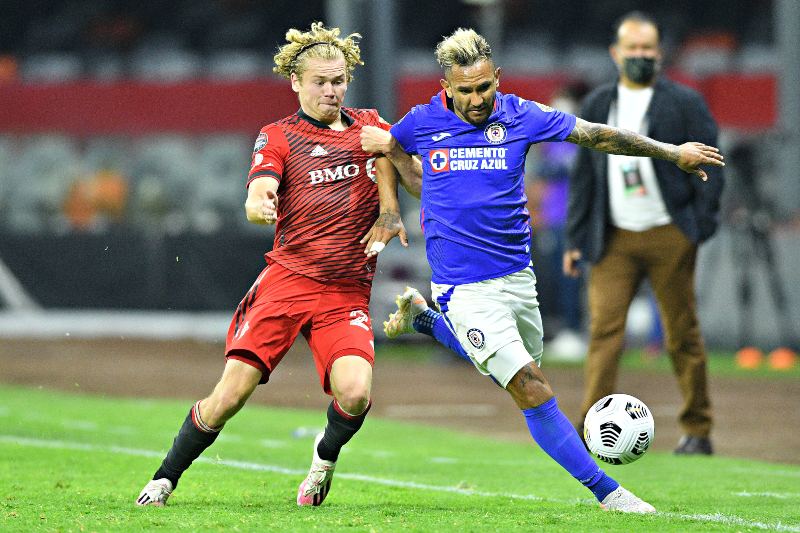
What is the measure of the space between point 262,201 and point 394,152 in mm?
835

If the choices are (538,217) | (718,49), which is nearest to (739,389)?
(538,217)

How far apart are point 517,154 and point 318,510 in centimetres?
194

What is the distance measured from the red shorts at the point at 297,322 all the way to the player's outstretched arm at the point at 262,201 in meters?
0.56

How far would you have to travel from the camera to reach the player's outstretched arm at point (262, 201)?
670 cm

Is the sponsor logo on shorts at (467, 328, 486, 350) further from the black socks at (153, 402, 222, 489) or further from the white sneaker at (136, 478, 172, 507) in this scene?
the white sneaker at (136, 478, 172, 507)

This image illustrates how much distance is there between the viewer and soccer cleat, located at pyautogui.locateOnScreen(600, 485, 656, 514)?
22.1 ft

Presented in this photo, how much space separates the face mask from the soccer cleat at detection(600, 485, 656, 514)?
3.84 m

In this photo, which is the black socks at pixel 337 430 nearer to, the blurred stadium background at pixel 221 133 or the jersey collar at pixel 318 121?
the jersey collar at pixel 318 121

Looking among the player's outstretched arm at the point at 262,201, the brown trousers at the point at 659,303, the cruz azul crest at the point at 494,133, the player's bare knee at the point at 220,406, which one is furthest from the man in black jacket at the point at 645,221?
the player's outstretched arm at the point at 262,201

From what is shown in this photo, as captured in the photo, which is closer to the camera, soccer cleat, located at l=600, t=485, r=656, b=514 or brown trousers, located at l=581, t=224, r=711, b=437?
soccer cleat, located at l=600, t=485, r=656, b=514

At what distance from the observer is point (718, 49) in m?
30.7

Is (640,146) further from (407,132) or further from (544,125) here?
(407,132)

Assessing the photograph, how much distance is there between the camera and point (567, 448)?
683 centimetres

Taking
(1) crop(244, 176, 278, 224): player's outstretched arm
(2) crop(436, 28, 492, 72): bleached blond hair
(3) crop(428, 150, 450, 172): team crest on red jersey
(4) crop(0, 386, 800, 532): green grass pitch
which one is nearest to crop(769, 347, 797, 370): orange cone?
(4) crop(0, 386, 800, 532): green grass pitch
